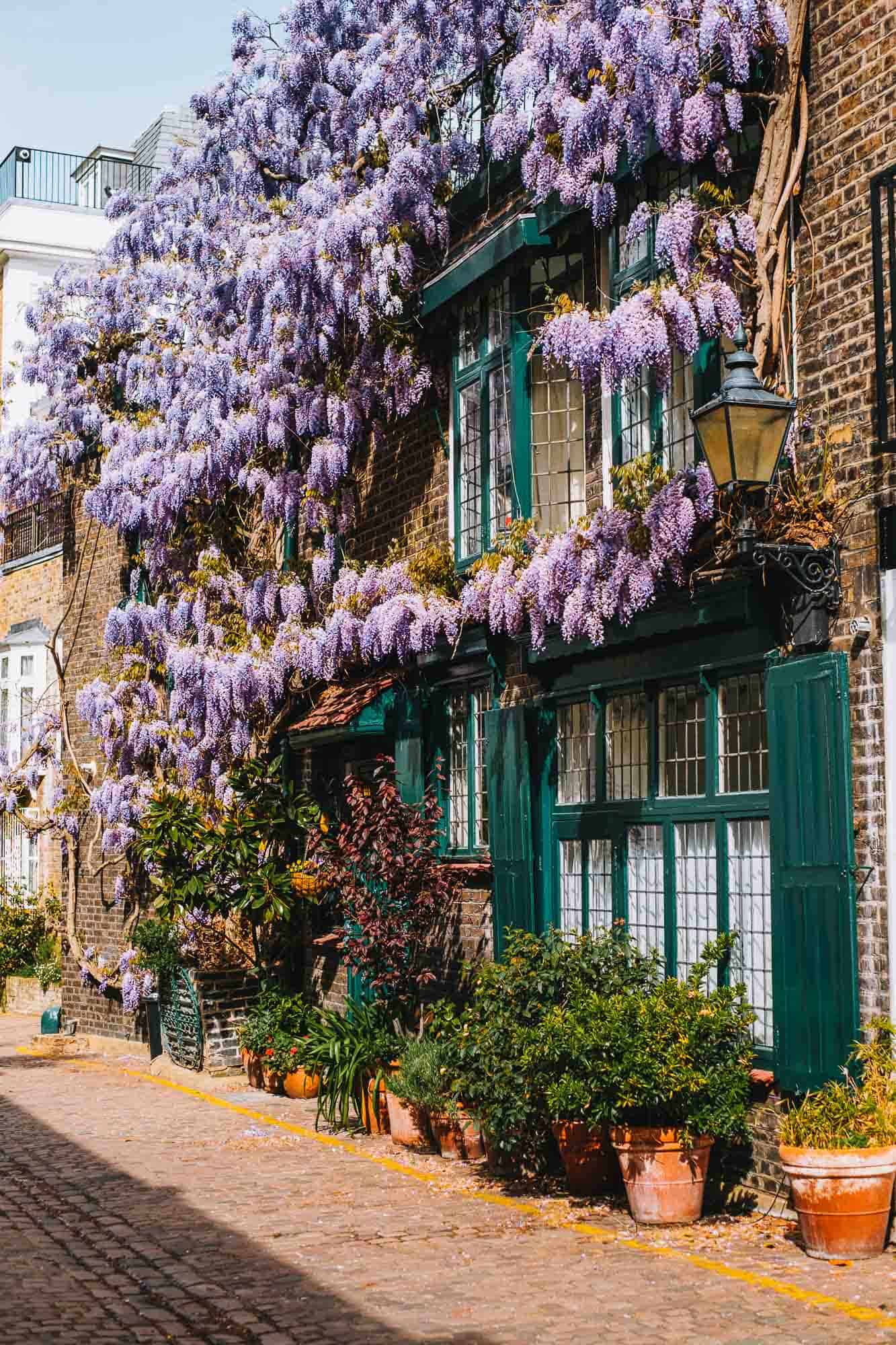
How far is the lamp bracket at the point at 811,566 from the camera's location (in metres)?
8.04

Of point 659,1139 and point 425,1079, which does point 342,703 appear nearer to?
point 425,1079

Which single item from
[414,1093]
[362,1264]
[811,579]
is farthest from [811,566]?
[414,1093]

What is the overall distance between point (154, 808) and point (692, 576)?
7201 mm

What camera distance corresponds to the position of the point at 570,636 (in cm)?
994

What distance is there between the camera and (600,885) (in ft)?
34.4

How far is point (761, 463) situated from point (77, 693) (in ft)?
42.8

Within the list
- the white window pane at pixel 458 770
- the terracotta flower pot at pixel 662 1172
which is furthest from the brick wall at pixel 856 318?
the white window pane at pixel 458 770

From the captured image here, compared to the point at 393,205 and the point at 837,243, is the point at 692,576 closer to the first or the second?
the point at 837,243

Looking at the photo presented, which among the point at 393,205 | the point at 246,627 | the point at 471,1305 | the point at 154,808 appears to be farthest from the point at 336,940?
the point at 471,1305

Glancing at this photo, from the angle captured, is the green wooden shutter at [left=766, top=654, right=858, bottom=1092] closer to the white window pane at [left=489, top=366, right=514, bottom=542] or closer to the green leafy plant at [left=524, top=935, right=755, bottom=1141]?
the green leafy plant at [left=524, top=935, right=755, bottom=1141]

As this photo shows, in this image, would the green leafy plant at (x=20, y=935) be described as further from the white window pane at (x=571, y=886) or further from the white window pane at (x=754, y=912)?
the white window pane at (x=754, y=912)

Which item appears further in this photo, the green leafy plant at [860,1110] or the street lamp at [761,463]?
the street lamp at [761,463]

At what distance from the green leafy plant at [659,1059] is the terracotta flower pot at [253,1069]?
20.1ft

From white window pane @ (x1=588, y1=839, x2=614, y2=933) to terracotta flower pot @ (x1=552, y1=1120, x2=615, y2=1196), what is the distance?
157 centimetres
